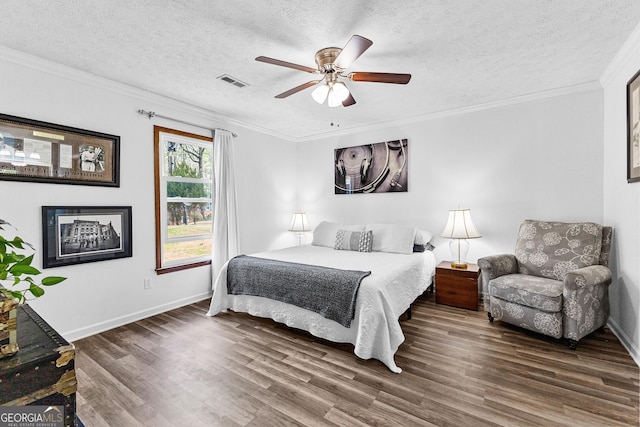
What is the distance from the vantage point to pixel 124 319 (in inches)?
122

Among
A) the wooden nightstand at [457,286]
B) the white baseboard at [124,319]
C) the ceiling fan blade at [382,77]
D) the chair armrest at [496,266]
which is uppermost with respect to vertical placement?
the ceiling fan blade at [382,77]

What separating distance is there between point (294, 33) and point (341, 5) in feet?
1.44

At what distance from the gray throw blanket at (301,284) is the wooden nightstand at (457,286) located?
5.00 feet

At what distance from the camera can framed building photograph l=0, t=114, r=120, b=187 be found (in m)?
2.43

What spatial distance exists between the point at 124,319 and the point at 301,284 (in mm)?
1976

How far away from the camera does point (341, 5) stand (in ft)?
6.31

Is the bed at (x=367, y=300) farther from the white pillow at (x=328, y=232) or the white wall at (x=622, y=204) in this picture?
the white wall at (x=622, y=204)

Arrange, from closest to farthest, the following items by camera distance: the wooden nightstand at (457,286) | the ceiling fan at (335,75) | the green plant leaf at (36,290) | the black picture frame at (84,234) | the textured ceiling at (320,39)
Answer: the green plant leaf at (36,290), the textured ceiling at (320,39), the ceiling fan at (335,75), the black picture frame at (84,234), the wooden nightstand at (457,286)

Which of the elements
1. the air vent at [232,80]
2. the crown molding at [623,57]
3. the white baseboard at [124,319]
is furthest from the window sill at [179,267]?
the crown molding at [623,57]

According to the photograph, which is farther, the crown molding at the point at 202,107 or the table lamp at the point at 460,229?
the table lamp at the point at 460,229

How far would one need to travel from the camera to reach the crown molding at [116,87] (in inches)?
96.8

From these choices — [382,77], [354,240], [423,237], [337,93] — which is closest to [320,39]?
[337,93]

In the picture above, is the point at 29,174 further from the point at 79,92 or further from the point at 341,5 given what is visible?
the point at 341,5

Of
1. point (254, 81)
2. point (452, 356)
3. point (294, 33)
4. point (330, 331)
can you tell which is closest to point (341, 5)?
point (294, 33)
